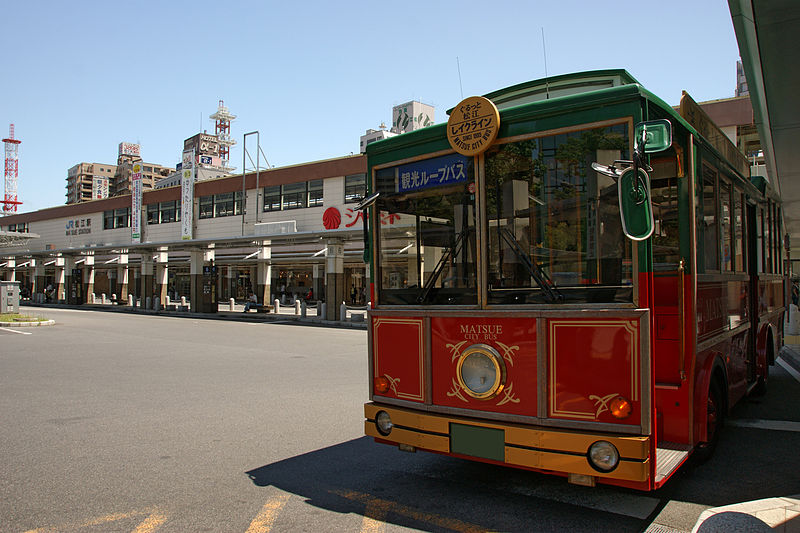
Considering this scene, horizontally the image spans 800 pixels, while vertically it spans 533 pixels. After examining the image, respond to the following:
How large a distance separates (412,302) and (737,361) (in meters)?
4.02

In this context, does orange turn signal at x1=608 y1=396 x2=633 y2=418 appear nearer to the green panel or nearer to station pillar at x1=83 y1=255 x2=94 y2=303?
the green panel

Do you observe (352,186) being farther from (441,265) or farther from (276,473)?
(441,265)

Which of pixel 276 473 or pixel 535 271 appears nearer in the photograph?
pixel 535 271

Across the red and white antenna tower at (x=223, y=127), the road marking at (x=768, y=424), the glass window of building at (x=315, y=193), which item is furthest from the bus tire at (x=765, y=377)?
the red and white antenna tower at (x=223, y=127)

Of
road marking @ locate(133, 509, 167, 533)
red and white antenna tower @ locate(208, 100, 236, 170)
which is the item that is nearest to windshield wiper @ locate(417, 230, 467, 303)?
road marking @ locate(133, 509, 167, 533)

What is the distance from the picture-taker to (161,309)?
37.6 m

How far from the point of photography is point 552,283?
13.3 feet

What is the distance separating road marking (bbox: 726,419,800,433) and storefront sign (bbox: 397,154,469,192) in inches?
197

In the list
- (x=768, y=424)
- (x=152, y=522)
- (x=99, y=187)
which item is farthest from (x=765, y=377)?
(x=99, y=187)

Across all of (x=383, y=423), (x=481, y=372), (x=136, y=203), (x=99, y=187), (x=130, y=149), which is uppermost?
(x=130, y=149)

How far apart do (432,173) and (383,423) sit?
6.92ft

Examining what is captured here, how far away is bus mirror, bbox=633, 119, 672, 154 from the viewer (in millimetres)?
3660

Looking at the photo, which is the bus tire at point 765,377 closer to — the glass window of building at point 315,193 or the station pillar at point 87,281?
the glass window of building at point 315,193

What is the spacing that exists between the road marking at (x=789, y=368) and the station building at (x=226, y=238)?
1697 cm
